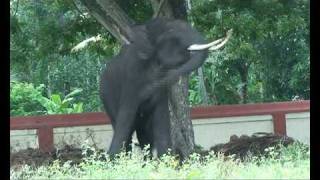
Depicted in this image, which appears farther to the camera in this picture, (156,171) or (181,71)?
(181,71)

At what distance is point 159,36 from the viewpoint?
8211 mm

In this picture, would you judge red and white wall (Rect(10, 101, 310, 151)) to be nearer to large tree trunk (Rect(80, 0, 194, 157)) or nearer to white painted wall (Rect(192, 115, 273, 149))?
white painted wall (Rect(192, 115, 273, 149))

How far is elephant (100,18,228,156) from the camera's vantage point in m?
8.06

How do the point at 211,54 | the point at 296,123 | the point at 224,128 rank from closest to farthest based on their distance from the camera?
the point at 224,128, the point at 296,123, the point at 211,54

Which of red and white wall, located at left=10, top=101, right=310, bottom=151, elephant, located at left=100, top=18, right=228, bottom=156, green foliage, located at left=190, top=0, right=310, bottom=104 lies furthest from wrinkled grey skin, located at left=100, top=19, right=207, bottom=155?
green foliage, located at left=190, top=0, right=310, bottom=104

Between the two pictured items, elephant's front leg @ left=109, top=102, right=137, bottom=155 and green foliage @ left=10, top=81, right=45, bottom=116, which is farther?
green foliage @ left=10, top=81, right=45, bottom=116

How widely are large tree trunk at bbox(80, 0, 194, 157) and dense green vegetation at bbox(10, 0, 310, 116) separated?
655mm

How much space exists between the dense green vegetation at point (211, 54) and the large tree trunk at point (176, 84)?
66 centimetres

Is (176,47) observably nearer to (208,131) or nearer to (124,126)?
(124,126)

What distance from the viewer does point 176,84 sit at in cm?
995

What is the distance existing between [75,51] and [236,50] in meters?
3.12

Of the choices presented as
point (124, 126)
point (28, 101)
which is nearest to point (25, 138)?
point (124, 126)
